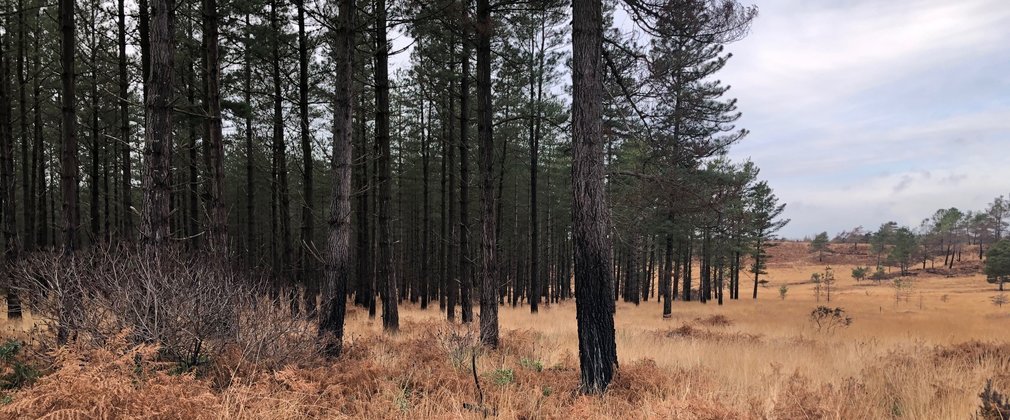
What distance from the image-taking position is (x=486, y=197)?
8805mm

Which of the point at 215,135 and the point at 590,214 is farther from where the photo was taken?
the point at 215,135

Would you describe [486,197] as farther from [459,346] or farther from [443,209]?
[443,209]

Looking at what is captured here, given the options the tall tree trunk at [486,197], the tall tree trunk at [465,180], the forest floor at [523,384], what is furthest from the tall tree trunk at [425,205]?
the forest floor at [523,384]

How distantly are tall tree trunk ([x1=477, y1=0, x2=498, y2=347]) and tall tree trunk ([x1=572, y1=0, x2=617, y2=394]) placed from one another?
10.3 ft

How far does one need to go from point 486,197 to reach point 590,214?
142 inches

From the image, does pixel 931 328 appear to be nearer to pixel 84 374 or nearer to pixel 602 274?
pixel 602 274

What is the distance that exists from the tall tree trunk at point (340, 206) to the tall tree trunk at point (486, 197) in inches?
93.0

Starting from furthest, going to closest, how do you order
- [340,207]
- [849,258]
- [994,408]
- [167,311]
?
1. [849,258]
2. [340,207]
3. [167,311]
4. [994,408]

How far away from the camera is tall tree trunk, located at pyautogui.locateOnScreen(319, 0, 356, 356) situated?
6.89 m

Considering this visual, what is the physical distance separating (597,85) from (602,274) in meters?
2.15

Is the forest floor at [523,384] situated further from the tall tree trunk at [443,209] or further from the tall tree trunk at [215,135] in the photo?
the tall tree trunk at [443,209]

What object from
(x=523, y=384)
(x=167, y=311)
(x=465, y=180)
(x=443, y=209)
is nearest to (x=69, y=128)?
(x=167, y=311)

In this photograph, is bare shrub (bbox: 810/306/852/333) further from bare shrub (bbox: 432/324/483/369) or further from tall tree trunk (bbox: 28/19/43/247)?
tall tree trunk (bbox: 28/19/43/247)

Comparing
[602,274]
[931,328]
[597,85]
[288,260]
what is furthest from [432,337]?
[931,328]
